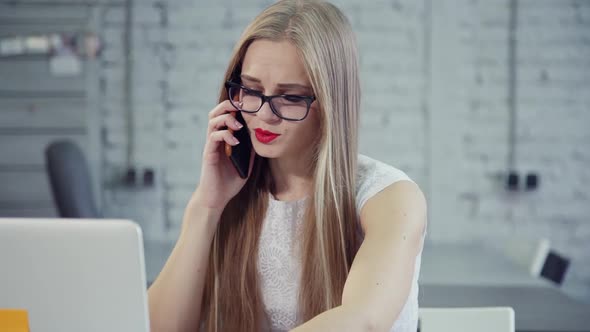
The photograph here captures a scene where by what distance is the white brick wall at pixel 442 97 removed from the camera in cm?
363

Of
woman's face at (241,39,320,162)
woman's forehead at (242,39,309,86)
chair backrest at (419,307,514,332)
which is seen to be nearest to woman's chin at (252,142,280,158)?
woman's face at (241,39,320,162)

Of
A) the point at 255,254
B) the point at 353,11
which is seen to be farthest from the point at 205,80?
the point at 255,254

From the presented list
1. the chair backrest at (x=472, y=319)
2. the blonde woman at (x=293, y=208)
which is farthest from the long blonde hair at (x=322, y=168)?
the chair backrest at (x=472, y=319)

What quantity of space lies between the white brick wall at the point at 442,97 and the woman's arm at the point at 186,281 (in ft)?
7.54

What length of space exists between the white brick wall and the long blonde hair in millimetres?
2301

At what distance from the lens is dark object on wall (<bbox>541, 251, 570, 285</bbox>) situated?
7.07ft

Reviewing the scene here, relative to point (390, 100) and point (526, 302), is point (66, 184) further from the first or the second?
point (526, 302)

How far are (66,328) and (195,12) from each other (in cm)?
290

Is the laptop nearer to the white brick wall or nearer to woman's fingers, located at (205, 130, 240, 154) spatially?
woman's fingers, located at (205, 130, 240, 154)

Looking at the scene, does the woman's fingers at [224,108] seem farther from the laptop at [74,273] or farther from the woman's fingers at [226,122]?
the laptop at [74,273]

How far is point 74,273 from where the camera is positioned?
90 cm

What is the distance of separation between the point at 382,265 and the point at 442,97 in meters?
2.62

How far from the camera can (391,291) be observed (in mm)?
1122

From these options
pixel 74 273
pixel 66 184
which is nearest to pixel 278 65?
pixel 74 273
